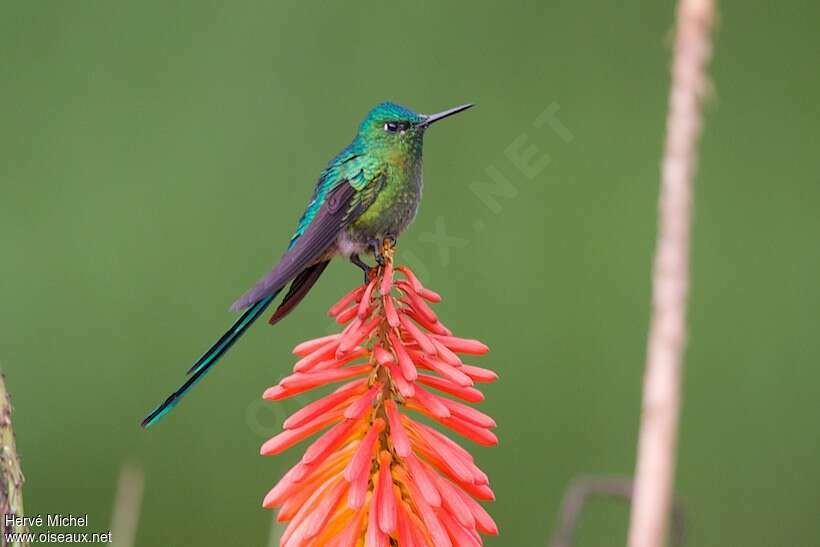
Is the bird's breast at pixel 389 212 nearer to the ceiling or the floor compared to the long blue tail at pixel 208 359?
nearer to the ceiling

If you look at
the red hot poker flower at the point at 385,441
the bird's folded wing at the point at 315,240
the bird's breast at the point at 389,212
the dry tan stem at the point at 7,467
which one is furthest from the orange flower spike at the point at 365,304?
the bird's breast at the point at 389,212

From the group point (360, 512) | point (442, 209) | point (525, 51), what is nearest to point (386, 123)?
point (360, 512)

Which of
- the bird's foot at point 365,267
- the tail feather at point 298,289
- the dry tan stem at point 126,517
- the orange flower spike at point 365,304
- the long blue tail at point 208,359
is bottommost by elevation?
the dry tan stem at point 126,517

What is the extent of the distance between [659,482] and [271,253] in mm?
2673

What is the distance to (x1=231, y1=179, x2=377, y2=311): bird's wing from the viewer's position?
1381mm

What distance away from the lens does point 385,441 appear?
4.04ft

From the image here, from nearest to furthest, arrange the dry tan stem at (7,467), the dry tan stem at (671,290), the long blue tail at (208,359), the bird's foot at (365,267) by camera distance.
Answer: the dry tan stem at (671,290) < the dry tan stem at (7,467) < the long blue tail at (208,359) < the bird's foot at (365,267)

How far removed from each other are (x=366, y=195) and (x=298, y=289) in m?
0.24

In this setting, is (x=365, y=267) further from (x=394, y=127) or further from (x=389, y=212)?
(x=394, y=127)

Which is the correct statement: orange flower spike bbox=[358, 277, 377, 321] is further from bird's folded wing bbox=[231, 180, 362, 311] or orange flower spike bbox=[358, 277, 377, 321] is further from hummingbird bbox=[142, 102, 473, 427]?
hummingbird bbox=[142, 102, 473, 427]

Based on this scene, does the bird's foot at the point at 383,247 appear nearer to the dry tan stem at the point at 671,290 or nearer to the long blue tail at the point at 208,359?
the long blue tail at the point at 208,359

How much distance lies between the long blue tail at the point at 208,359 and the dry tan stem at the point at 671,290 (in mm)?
807

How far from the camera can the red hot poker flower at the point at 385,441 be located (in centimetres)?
116

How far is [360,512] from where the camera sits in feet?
3.87
